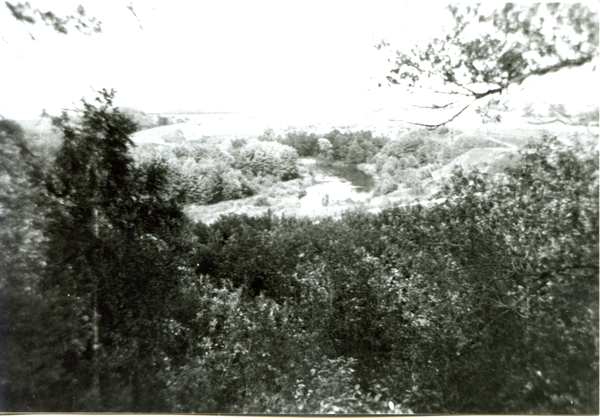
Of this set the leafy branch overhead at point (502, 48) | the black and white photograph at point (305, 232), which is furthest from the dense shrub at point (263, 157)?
the leafy branch overhead at point (502, 48)

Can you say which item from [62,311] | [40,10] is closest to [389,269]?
[62,311]

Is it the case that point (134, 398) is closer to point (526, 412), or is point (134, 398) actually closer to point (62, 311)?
point (62, 311)

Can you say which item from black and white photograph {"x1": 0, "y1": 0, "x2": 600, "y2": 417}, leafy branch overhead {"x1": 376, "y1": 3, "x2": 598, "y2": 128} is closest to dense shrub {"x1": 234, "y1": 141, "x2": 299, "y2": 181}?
black and white photograph {"x1": 0, "y1": 0, "x2": 600, "y2": 417}

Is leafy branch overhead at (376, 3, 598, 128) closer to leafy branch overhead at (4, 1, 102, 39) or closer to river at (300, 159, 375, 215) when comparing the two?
river at (300, 159, 375, 215)

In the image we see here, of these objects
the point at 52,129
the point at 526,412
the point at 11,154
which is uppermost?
the point at 52,129

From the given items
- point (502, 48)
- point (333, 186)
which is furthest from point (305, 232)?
point (502, 48)

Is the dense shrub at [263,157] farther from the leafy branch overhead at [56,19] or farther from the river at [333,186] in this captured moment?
the leafy branch overhead at [56,19]

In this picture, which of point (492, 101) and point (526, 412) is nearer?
point (526, 412)
